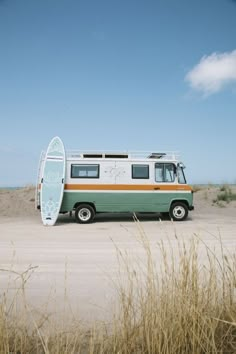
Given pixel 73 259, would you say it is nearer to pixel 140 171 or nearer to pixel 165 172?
pixel 140 171

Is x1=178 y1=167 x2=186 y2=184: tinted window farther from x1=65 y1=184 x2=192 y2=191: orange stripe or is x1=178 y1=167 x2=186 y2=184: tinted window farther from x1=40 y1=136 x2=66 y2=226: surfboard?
x1=40 y1=136 x2=66 y2=226: surfboard

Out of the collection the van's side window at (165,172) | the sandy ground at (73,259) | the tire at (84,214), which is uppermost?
the van's side window at (165,172)

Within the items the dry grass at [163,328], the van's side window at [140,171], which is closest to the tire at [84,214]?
the van's side window at [140,171]

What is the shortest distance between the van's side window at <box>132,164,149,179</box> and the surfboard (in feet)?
9.18

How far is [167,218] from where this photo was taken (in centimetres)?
1398

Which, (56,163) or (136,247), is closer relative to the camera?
(136,247)

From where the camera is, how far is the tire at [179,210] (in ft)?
41.6

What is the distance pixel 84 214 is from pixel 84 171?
1711 millimetres

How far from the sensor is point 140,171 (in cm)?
1262

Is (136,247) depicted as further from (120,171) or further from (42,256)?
(120,171)

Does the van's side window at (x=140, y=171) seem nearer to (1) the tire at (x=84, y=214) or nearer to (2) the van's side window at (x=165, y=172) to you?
(2) the van's side window at (x=165, y=172)

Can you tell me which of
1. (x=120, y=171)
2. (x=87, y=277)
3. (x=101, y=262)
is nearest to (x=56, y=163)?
(x=120, y=171)

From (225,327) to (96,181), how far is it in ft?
32.0

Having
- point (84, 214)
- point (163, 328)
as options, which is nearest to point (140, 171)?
point (84, 214)
